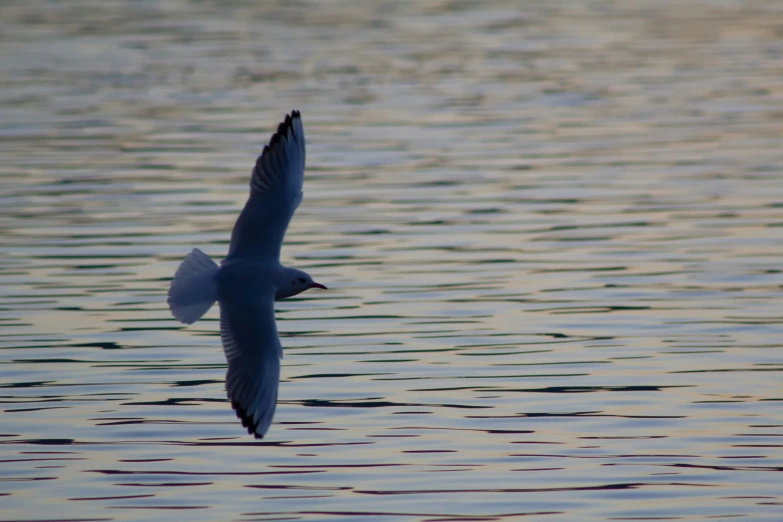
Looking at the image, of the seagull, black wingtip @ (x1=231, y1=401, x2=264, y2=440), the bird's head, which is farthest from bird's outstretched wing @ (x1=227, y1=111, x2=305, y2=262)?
black wingtip @ (x1=231, y1=401, x2=264, y2=440)

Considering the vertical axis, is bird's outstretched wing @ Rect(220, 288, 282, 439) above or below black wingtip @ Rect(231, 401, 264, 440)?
above

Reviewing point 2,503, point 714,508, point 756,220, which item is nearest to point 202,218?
point 756,220

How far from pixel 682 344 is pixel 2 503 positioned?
4.64 metres

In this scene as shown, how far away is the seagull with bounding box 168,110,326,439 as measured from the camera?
820 centimetres

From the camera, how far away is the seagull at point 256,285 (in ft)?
26.9

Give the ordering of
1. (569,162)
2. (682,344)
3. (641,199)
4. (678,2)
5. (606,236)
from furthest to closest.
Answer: (678,2), (569,162), (641,199), (606,236), (682,344)

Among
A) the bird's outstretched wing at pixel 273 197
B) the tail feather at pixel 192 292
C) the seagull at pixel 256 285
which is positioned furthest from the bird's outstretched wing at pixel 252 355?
the bird's outstretched wing at pixel 273 197

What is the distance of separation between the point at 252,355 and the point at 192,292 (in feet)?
1.49

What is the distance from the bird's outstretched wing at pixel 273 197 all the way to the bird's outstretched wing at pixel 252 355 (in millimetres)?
317

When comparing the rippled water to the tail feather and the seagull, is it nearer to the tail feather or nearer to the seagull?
the seagull

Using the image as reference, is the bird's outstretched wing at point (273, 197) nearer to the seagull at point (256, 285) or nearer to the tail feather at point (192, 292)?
the seagull at point (256, 285)

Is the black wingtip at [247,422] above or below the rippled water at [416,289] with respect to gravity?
above

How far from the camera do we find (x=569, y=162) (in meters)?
17.4

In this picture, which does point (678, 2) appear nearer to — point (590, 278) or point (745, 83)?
point (745, 83)
